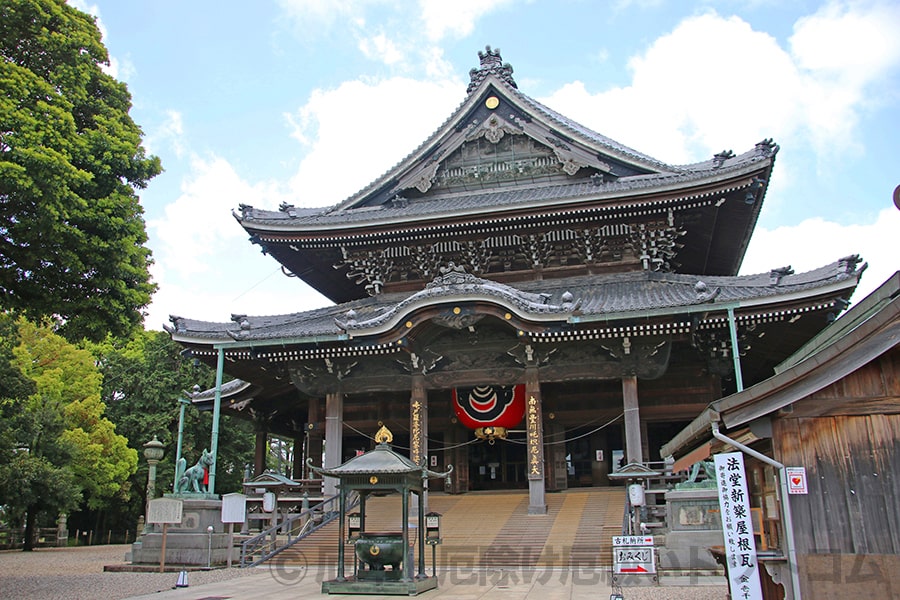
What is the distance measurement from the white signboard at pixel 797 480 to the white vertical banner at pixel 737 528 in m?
0.72

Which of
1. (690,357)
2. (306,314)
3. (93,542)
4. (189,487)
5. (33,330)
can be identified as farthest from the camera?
(93,542)

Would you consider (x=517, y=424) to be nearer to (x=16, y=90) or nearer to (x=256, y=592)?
(x=256, y=592)

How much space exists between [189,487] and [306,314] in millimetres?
7483

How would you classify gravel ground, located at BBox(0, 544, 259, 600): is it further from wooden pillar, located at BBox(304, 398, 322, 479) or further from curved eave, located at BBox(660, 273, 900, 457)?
curved eave, located at BBox(660, 273, 900, 457)

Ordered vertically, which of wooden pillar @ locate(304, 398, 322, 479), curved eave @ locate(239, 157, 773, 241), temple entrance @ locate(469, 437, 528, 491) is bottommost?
temple entrance @ locate(469, 437, 528, 491)

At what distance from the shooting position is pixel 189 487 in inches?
707

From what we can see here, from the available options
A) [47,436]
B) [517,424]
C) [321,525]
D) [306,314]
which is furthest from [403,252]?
[47,436]

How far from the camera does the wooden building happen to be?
273 inches

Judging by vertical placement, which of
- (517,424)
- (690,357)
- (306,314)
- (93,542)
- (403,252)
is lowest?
(93,542)

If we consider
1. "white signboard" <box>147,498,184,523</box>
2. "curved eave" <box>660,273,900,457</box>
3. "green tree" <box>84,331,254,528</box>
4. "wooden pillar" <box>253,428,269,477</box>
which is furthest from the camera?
"green tree" <box>84,331,254,528</box>

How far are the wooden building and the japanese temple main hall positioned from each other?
10170 millimetres

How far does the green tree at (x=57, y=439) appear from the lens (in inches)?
1075

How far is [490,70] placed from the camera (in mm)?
24562

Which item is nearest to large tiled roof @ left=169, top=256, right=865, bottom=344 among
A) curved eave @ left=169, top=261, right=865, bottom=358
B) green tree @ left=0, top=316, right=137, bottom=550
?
curved eave @ left=169, top=261, right=865, bottom=358
